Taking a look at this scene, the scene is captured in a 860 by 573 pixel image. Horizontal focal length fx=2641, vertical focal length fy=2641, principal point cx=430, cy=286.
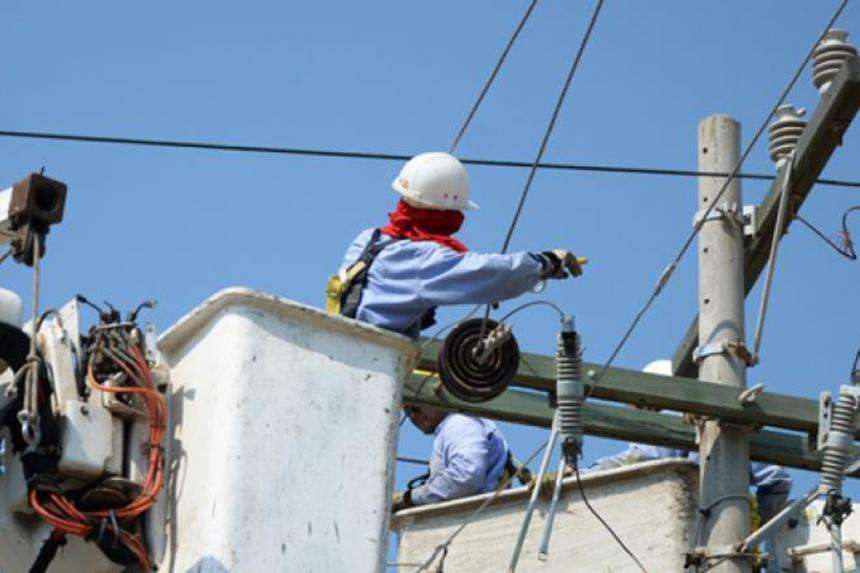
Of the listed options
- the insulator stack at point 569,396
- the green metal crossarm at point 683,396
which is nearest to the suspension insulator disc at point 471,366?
the insulator stack at point 569,396

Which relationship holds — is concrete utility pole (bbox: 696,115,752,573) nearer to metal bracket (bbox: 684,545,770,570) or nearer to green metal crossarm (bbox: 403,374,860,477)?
metal bracket (bbox: 684,545,770,570)

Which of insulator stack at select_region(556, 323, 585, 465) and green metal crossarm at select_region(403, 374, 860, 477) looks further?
green metal crossarm at select_region(403, 374, 860, 477)

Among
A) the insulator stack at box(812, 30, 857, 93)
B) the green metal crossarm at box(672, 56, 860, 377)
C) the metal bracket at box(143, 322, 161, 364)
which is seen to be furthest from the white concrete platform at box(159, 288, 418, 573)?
the insulator stack at box(812, 30, 857, 93)

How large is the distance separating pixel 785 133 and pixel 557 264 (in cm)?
282

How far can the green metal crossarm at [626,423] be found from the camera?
12.4 meters

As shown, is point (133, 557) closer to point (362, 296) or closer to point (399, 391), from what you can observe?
point (399, 391)

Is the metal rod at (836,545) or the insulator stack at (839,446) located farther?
the insulator stack at (839,446)

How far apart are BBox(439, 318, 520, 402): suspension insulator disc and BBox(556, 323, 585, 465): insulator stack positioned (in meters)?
0.36

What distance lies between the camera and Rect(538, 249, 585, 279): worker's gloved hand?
10859 mm

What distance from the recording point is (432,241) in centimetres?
1111

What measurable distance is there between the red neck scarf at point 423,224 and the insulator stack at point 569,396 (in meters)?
0.83

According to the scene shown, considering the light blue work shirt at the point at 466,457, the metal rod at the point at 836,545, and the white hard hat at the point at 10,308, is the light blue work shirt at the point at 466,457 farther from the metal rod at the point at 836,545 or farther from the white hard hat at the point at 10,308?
the white hard hat at the point at 10,308

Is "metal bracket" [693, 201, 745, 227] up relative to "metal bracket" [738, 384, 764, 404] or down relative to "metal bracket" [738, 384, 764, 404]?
up

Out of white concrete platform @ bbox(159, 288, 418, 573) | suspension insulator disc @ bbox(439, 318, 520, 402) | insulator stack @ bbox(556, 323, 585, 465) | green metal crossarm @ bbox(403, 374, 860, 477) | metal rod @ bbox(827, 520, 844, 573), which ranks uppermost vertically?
green metal crossarm @ bbox(403, 374, 860, 477)
